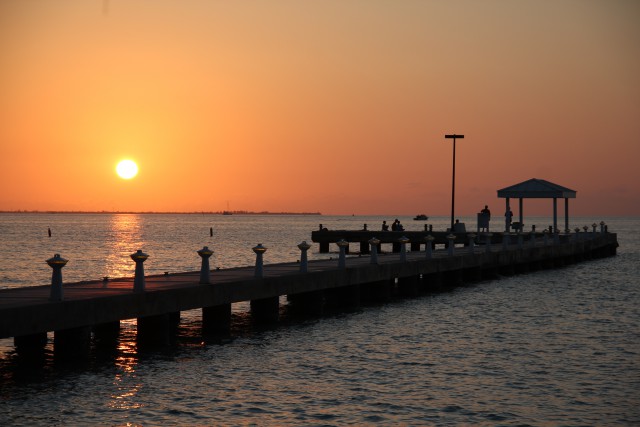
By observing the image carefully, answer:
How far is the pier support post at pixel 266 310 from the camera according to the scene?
2966cm

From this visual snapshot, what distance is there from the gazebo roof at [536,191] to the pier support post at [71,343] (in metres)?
46.2

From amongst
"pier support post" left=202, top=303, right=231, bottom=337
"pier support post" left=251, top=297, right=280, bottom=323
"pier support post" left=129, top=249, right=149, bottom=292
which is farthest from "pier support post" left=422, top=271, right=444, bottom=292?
"pier support post" left=129, top=249, right=149, bottom=292

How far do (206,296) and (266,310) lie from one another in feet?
15.3

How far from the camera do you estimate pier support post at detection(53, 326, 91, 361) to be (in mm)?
21594

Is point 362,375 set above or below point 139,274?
below

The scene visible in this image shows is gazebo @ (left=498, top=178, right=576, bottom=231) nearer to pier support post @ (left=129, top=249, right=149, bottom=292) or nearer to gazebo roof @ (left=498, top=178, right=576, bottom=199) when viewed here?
gazebo roof @ (left=498, top=178, right=576, bottom=199)

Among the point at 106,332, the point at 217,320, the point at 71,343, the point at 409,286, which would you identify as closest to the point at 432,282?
the point at 409,286

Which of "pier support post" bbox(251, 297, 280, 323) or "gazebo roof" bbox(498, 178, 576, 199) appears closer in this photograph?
"pier support post" bbox(251, 297, 280, 323)

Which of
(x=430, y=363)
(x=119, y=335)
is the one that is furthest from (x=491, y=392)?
(x=119, y=335)

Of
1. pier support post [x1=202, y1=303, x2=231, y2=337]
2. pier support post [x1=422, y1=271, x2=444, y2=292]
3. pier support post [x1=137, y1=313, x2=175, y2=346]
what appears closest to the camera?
pier support post [x1=137, y1=313, x2=175, y2=346]

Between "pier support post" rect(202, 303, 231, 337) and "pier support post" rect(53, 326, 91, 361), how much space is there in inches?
220

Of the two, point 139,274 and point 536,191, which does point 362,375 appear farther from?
point 536,191

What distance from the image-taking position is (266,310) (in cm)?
2978

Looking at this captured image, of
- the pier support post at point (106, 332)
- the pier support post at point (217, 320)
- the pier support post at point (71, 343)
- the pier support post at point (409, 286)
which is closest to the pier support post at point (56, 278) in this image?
the pier support post at point (71, 343)
